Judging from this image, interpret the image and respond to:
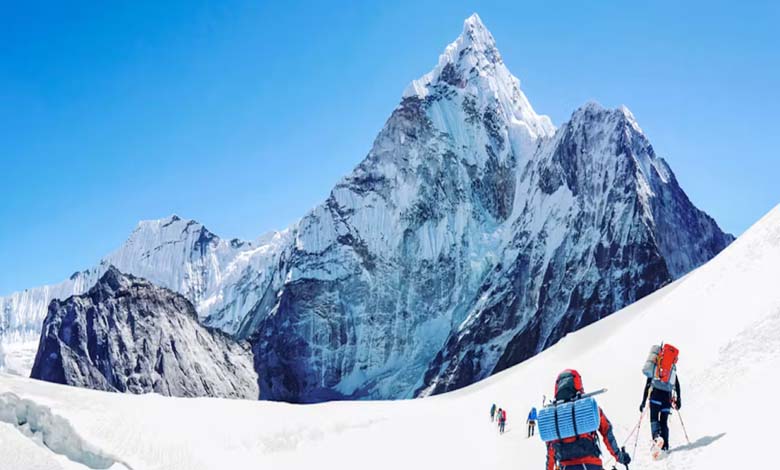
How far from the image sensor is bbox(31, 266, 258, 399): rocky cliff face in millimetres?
173375

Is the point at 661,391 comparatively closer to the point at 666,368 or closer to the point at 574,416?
the point at 666,368

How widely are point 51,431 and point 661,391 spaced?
60.6ft

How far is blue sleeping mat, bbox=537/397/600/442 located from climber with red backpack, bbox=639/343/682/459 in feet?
16.2

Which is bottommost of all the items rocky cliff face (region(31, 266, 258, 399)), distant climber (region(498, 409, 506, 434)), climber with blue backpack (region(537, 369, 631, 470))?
climber with blue backpack (region(537, 369, 631, 470))

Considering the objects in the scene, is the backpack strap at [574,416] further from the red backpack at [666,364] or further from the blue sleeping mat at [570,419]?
the red backpack at [666,364]

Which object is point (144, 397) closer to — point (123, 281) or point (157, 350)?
point (157, 350)

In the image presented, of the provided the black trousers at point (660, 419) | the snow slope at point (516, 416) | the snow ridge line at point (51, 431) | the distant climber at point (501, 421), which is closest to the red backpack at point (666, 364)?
the black trousers at point (660, 419)

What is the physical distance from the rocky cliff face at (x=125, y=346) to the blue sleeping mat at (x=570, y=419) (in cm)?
17281

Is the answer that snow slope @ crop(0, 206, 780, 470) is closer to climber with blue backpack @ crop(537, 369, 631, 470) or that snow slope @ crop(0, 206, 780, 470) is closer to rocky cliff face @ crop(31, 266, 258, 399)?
climber with blue backpack @ crop(537, 369, 631, 470)

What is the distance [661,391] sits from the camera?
50.1ft

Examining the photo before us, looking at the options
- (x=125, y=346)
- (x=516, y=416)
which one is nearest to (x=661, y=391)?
(x=516, y=416)

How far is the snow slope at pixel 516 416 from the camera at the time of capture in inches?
638

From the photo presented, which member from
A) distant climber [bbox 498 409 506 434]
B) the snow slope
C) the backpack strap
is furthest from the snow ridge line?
the backpack strap

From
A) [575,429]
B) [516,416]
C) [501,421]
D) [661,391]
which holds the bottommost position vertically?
[575,429]
